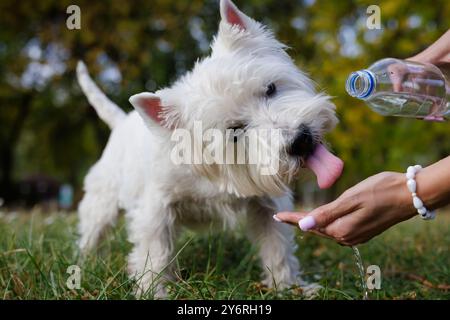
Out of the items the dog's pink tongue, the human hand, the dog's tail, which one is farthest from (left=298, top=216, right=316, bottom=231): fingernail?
the dog's tail

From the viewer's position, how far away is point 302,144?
8.85ft

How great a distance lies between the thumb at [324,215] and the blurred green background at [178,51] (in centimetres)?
496

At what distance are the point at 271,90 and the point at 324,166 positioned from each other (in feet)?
1.61

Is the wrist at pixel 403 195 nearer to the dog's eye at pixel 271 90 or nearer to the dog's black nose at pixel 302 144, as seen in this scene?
the dog's black nose at pixel 302 144

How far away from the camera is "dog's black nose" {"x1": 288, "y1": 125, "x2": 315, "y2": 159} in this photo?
2670mm

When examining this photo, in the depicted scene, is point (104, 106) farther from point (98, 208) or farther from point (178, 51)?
point (178, 51)

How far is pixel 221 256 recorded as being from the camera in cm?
354

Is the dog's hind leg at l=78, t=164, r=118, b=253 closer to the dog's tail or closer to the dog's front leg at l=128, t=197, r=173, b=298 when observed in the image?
the dog's tail

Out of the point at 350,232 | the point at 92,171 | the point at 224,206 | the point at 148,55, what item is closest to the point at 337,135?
the point at 148,55

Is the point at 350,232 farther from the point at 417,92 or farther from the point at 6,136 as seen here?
the point at 6,136

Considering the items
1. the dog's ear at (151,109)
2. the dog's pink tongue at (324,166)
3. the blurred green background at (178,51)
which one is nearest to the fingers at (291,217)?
the dog's pink tongue at (324,166)

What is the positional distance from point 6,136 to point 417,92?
17.2 meters

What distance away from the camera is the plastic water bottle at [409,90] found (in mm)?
3066

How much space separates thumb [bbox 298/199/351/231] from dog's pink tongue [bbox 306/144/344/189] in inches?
9.1
